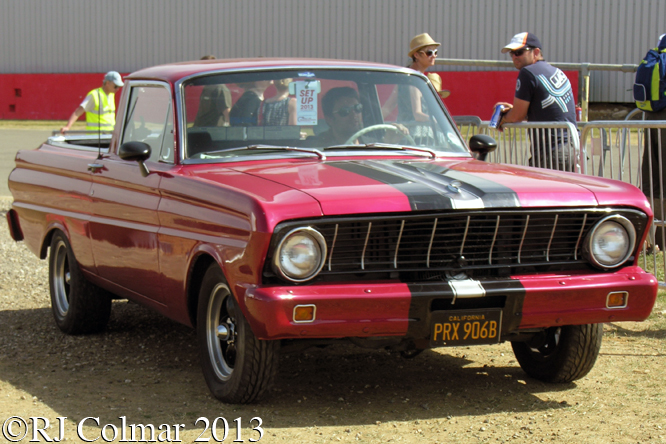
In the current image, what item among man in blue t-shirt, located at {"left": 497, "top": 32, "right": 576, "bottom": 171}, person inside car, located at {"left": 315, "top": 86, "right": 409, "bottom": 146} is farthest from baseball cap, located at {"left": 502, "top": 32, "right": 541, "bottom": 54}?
person inside car, located at {"left": 315, "top": 86, "right": 409, "bottom": 146}

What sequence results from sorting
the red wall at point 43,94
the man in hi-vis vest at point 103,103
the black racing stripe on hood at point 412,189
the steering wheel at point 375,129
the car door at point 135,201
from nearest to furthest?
the black racing stripe on hood at point 412,189, the car door at point 135,201, the steering wheel at point 375,129, the man in hi-vis vest at point 103,103, the red wall at point 43,94

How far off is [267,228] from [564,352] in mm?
1877

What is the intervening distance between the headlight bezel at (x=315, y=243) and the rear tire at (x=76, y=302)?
257 centimetres

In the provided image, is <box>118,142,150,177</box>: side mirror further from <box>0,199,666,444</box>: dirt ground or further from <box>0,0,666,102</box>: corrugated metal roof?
<box>0,0,666,102</box>: corrugated metal roof

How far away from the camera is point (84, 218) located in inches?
226

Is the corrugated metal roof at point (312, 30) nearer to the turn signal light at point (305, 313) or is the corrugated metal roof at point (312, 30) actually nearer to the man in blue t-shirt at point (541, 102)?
the man in blue t-shirt at point (541, 102)

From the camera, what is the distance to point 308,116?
5.17m

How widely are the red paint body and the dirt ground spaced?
1.52ft

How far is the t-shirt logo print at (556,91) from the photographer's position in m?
7.43

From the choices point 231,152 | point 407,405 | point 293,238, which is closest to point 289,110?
point 231,152

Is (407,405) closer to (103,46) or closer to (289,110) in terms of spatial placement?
(289,110)

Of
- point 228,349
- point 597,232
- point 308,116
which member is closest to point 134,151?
point 308,116

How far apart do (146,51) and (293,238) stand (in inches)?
1157

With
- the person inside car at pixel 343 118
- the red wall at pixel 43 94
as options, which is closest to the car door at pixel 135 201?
the person inside car at pixel 343 118
